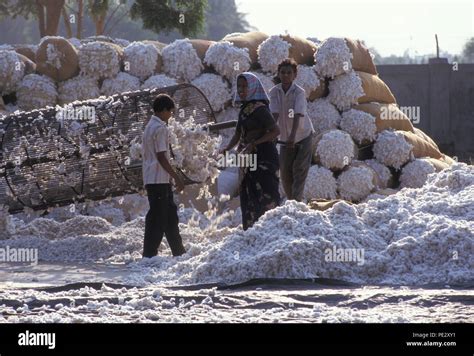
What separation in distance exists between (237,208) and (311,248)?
4.06m

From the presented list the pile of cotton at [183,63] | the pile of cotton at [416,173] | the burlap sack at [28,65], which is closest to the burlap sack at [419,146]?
the pile of cotton at [416,173]

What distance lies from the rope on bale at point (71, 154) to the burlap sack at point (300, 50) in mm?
2955

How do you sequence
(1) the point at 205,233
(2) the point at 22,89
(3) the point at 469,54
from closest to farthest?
(1) the point at 205,233
(2) the point at 22,89
(3) the point at 469,54

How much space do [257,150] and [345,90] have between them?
4.13m

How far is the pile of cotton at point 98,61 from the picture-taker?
12953 mm

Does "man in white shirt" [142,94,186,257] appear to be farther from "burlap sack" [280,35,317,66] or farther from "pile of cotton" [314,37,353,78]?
"burlap sack" [280,35,317,66]

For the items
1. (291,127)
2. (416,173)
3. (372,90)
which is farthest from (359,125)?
(291,127)

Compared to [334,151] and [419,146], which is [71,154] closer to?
[334,151]

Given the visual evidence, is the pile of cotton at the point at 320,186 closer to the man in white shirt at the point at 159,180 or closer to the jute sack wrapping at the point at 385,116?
the jute sack wrapping at the point at 385,116

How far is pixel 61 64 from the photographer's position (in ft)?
42.8
